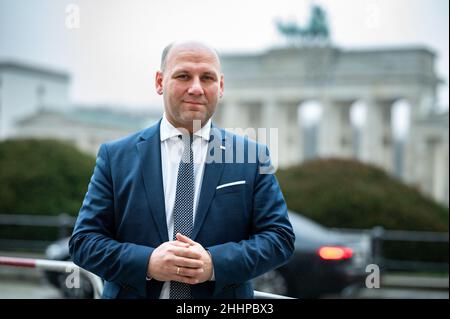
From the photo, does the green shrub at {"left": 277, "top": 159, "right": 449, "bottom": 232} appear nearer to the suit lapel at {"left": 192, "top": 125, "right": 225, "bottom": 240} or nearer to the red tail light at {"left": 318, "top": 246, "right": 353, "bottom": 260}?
the red tail light at {"left": 318, "top": 246, "right": 353, "bottom": 260}

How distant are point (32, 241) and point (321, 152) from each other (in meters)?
29.6

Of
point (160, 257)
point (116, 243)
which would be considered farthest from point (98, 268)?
point (160, 257)

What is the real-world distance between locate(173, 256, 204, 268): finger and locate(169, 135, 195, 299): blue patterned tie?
163 millimetres

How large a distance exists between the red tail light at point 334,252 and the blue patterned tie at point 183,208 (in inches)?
267

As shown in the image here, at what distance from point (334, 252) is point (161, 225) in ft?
22.8

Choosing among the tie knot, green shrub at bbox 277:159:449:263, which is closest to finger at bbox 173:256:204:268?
the tie knot

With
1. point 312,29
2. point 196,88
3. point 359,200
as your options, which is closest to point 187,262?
point 196,88

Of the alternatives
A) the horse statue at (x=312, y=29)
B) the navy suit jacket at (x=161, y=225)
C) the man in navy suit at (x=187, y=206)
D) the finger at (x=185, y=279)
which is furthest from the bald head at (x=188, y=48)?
the horse statue at (x=312, y=29)

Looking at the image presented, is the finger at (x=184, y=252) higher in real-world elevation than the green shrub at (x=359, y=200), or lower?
higher

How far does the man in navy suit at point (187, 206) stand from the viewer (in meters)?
2.21

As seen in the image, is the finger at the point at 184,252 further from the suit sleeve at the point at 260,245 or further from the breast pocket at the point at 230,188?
the breast pocket at the point at 230,188

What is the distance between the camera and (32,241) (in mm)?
13430
